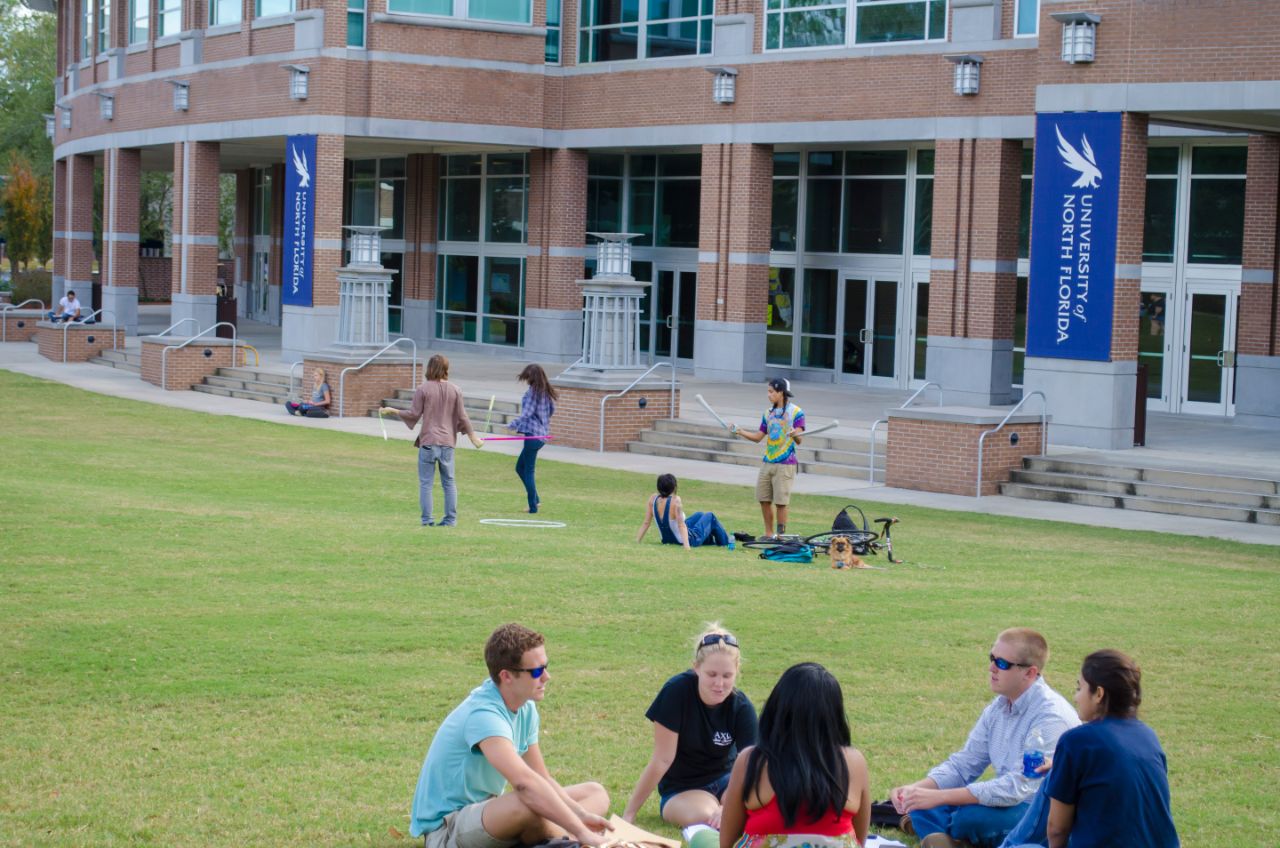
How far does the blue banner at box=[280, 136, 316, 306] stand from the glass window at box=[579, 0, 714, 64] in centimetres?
686

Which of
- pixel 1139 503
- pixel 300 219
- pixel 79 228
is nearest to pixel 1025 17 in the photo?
pixel 1139 503

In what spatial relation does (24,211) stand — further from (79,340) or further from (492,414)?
(492,414)

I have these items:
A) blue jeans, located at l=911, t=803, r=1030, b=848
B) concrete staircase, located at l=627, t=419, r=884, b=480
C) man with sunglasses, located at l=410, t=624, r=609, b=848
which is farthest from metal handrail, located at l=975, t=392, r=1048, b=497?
man with sunglasses, located at l=410, t=624, r=609, b=848

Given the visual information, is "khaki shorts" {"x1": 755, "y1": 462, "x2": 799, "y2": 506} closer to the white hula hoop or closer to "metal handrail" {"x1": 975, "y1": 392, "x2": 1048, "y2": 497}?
the white hula hoop

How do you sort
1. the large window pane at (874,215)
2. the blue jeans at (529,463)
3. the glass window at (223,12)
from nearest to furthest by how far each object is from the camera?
→ the blue jeans at (529,463), the large window pane at (874,215), the glass window at (223,12)

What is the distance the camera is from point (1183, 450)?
23.1m

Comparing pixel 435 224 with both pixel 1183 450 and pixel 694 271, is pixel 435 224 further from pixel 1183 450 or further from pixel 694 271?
pixel 1183 450

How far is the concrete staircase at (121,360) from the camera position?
123ft

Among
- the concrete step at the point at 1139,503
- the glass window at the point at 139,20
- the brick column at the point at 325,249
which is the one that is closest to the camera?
the concrete step at the point at 1139,503

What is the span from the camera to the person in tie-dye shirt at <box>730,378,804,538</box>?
1642 centimetres

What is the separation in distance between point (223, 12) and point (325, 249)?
7.69 m

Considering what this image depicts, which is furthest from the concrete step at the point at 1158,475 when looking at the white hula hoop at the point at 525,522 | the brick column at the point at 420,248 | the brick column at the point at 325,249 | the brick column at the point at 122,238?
the brick column at the point at 122,238

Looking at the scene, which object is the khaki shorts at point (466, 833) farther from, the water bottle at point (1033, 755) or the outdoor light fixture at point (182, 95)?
the outdoor light fixture at point (182, 95)

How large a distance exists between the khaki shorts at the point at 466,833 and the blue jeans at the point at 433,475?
9.17 meters
